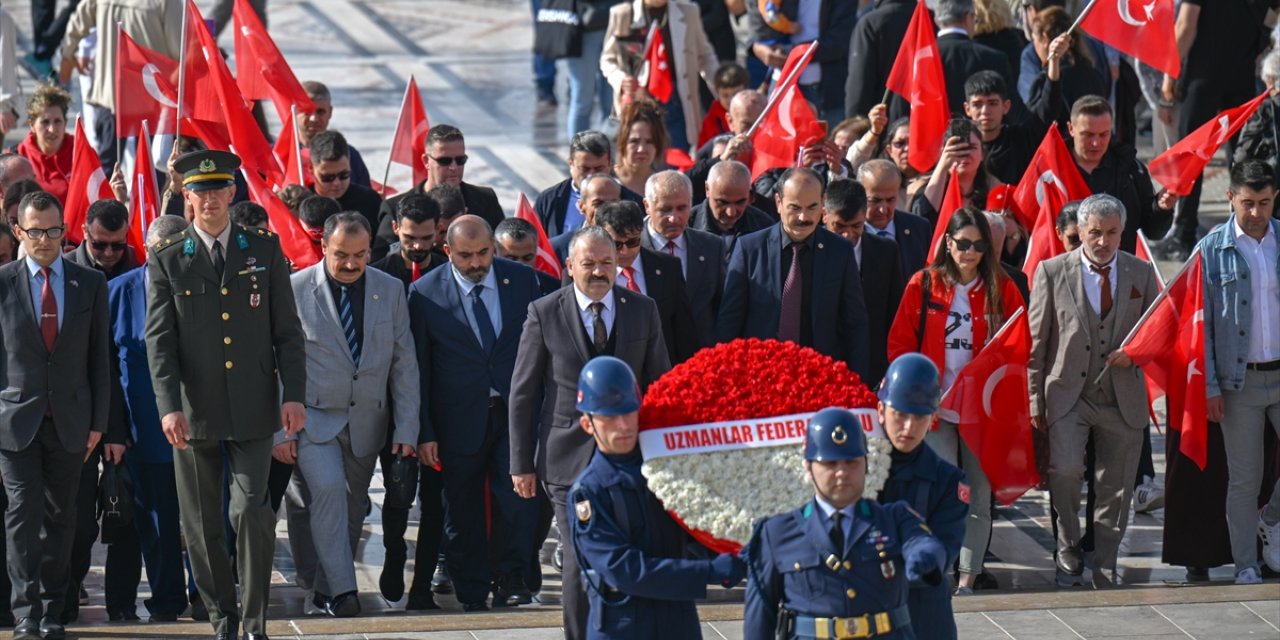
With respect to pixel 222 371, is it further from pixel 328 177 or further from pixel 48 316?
pixel 328 177

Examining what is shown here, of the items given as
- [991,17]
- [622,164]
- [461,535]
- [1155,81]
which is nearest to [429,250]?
[461,535]

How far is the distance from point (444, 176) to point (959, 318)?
10.7ft

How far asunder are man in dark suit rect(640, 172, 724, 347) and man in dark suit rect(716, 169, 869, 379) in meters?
0.18

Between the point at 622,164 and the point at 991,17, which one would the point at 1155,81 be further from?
the point at 622,164

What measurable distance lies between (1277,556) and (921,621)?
156 inches

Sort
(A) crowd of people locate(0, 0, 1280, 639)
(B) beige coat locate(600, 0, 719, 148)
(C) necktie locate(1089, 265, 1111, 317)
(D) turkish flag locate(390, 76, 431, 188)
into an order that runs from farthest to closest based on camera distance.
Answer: (B) beige coat locate(600, 0, 719, 148) < (D) turkish flag locate(390, 76, 431, 188) < (C) necktie locate(1089, 265, 1111, 317) < (A) crowd of people locate(0, 0, 1280, 639)

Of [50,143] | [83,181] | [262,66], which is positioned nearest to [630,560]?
[83,181]

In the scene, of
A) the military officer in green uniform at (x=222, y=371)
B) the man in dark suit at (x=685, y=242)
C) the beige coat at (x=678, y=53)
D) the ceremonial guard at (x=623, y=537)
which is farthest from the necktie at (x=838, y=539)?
the beige coat at (x=678, y=53)

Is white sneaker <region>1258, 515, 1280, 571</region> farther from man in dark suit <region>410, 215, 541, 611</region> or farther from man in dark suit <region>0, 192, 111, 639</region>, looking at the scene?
man in dark suit <region>0, 192, 111, 639</region>

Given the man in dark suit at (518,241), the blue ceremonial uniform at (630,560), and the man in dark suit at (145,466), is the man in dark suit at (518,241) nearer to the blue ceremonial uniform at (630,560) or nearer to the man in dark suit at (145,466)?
the man in dark suit at (145,466)

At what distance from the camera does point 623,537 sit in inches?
307

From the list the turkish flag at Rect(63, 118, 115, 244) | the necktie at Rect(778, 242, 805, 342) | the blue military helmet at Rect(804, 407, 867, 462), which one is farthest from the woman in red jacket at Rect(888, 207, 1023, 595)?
the turkish flag at Rect(63, 118, 115, 244)

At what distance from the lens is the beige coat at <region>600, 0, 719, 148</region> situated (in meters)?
16.2

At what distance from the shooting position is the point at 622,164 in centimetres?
1343
